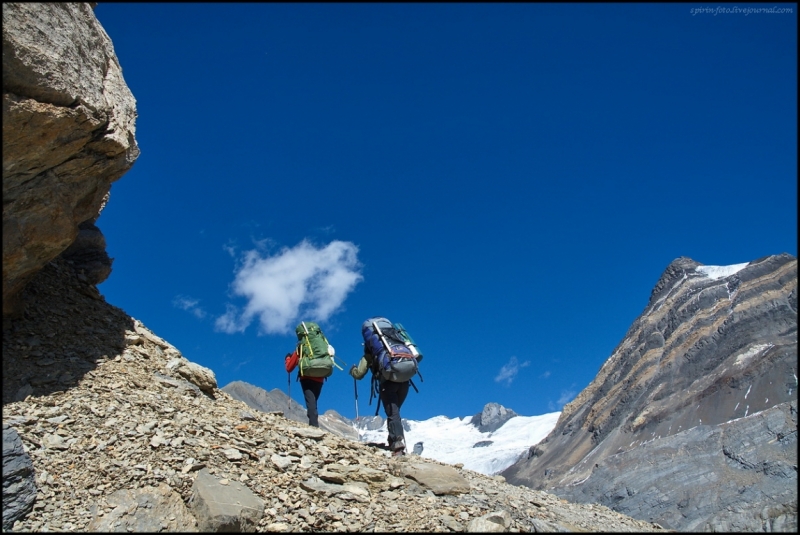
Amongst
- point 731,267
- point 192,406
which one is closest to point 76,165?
point 192,406

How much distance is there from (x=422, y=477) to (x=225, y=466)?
298cm

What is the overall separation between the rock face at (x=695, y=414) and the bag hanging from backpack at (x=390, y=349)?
6695mm

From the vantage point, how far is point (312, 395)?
12820mm

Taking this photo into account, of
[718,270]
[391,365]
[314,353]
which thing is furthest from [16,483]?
[718,270]

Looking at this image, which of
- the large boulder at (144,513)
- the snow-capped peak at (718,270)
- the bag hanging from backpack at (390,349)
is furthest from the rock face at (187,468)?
the snow-capped peak at (718,270)

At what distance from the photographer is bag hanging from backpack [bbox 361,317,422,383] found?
11.1 m

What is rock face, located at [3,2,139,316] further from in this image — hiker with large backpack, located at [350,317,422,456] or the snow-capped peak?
the snow-capped peak

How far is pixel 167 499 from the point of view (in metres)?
7.24

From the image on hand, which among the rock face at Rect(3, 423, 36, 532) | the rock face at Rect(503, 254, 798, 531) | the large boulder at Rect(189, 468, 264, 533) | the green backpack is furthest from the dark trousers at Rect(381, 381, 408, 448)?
the rock face at Rect(503, 254, 798, 531)

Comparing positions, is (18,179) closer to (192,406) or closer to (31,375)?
(31,375)

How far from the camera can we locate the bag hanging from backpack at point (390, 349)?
11062 millimetres

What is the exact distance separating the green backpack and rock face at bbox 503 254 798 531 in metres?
9.00

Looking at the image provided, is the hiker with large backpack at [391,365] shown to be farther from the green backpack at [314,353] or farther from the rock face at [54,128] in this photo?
the rock face at [54,128]

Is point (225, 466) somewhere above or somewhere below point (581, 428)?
below
